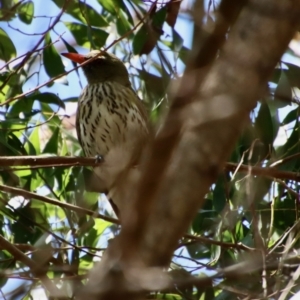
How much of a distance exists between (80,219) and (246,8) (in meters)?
1.96

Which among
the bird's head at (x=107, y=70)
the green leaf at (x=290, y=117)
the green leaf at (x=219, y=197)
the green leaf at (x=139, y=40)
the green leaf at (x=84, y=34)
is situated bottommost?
the green leaf at (x=219, y=197)

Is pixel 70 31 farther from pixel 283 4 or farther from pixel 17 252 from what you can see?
pixel 283 4

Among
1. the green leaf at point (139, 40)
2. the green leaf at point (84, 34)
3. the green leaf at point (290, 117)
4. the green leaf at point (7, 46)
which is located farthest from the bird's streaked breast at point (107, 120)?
the green leaf at point (290, 117)

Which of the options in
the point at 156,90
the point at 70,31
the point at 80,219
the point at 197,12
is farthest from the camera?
the point at 70,31

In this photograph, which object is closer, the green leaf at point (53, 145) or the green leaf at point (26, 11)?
the green leaf at point (26, 11)

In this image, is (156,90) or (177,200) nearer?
(177,200)

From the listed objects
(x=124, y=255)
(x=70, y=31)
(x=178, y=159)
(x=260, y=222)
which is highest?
(x=70, y=31)

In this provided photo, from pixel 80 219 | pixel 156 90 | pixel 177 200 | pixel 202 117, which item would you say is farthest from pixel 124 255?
pixel 80 219

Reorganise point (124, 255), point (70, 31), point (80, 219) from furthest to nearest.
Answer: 1. point (70, 31)
2. point (80, 219)
3. point (124, 255)

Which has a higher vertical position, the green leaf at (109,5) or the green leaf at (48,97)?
the green leaf at (109,5)

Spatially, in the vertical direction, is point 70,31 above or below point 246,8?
above

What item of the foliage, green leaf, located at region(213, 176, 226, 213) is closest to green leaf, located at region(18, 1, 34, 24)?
the foliage

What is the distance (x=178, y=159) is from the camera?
941 millimetres

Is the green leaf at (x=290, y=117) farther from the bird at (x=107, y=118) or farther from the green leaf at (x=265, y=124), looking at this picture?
the bird at (x=107, y=118)
